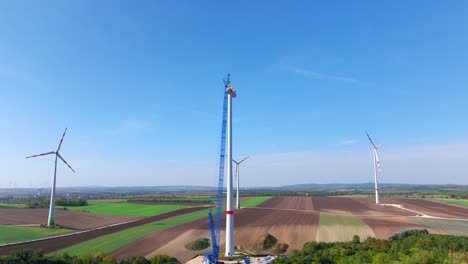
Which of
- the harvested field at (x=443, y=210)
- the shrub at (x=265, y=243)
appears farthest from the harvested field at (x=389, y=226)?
the harvested field at (x=443, y=210)

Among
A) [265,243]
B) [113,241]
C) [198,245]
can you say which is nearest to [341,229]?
[265,243]

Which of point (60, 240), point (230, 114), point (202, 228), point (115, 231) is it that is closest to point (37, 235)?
point (60, 240)

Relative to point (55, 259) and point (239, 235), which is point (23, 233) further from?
point (239, 235)

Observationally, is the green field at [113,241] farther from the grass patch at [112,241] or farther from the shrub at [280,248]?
the shrub at [280,248]

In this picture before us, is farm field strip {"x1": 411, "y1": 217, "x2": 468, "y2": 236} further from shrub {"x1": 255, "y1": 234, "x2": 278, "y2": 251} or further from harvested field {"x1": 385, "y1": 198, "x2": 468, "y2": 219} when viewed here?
shrub {"x1": 255, "y1": 234, "x2": 278, "y2": 251}

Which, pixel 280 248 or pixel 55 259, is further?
pixel 280 248

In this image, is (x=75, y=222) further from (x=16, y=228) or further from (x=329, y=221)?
(x=329, y=221)
